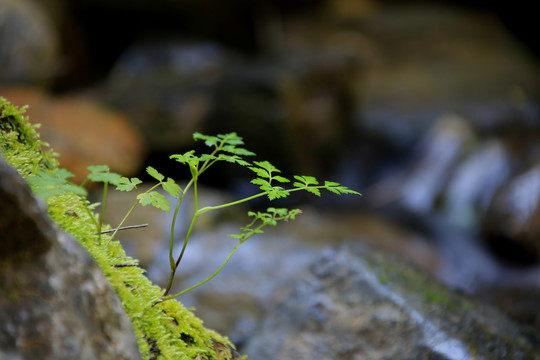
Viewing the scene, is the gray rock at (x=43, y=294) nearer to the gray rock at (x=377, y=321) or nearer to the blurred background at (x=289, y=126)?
the gray rock at (x=377, y=321)

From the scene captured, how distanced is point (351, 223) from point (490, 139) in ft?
Result: 10.2

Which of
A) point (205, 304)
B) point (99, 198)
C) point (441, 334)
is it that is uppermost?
point (441, 334)

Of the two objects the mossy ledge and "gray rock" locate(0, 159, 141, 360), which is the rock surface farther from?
"gray rock" locate(0, 159, 141, 360)

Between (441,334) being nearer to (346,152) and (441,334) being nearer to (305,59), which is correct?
(346,152)

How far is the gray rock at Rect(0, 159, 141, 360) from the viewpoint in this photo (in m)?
0.97

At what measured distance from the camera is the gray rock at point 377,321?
1.94 meters

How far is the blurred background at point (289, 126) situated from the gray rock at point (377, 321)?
693mm

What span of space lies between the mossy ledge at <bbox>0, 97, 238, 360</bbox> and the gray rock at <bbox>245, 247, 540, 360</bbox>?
2.69ft

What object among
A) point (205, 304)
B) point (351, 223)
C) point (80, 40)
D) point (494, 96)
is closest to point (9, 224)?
point (205, 304)

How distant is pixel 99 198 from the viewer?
4.56 meters

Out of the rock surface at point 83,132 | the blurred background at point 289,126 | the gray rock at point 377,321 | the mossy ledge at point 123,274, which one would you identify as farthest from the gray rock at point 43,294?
the rock surface at point 83,132

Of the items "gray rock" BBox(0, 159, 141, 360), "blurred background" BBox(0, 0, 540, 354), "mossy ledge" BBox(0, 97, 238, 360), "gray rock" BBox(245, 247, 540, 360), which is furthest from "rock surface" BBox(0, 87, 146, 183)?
"gray rock" BBox(0, 159, 141, 360)

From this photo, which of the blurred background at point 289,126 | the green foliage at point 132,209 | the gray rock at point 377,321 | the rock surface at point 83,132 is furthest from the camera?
the rock surface at point 83,132

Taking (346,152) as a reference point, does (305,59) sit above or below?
above
